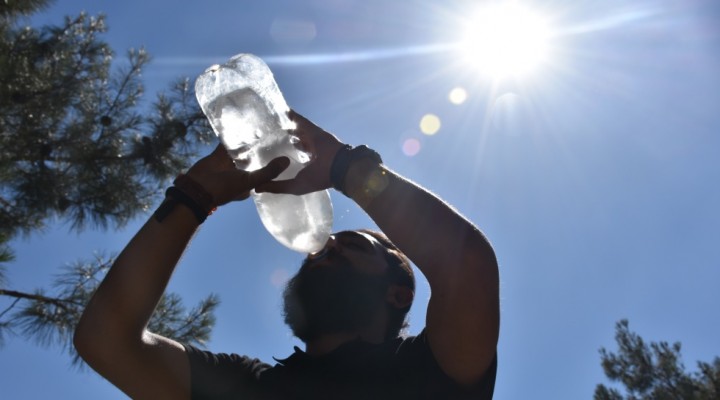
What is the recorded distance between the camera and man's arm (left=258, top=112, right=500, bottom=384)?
1.16m

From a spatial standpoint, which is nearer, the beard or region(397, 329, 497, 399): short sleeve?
region(397, 329, 497, 399): short sleeve

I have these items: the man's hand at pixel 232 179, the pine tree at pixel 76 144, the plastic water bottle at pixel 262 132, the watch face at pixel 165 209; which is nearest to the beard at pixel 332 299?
the plastic water bottle at pixel 262 132

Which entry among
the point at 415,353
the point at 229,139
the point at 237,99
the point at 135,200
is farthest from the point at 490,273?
the point at 135,200

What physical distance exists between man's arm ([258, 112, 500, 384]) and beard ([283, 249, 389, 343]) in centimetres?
40

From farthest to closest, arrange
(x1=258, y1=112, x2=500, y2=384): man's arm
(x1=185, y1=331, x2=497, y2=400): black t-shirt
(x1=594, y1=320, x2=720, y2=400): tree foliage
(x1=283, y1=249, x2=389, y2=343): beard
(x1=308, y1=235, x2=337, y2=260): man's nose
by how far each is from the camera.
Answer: (x1=594, y1=320, x2=720, y2=400): tree foliage < (x1=308, y1=235, x2=337, y2=260): man's nose < (x1=283, y1=249, x2=389, y2=343): beard < (x1=185, y1=331, x2=497, y2=400): black t-shirt < (x1=258, y1=112, x2=500, y2=384): man's arm

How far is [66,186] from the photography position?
4.96 m

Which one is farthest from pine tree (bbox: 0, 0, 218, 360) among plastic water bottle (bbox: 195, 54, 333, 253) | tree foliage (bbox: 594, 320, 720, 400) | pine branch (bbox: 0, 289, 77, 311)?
tree foliage (bbox: 594, 320, 720, 400)

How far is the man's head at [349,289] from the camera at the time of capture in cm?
165

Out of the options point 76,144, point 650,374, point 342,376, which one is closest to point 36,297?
point 76,144

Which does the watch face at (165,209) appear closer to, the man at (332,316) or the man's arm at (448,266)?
the man at (332,316)

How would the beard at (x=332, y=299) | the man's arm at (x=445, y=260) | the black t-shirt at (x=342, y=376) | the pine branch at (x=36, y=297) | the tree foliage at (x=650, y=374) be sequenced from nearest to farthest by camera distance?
the man's arm at (x=445, y=260)
the black t-shirt at (x=342, y=376)
the beard at (x=332, y=299)
the pine branch at (x=36, y=297)
the tree foliage at (x=650, y=374)

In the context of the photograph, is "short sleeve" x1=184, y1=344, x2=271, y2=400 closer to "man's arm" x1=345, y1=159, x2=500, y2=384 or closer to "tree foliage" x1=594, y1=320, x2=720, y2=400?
"man's arm" x1=345, y1=159, x2=500, y2=384

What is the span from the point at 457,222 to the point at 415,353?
38cm

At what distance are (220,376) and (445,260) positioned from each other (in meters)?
0.67
